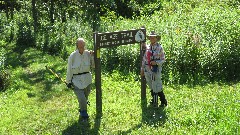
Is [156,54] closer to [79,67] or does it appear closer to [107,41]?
[107,41]

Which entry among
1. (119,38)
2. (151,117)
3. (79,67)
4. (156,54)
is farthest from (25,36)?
(151,117)

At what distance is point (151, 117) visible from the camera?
791 cm

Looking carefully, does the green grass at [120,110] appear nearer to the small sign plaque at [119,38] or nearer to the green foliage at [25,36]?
the small sign plaque at [119,38]

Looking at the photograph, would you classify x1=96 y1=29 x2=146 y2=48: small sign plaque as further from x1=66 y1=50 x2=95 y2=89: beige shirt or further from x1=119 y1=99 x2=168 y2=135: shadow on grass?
x1=119 y1=99 x2=168 y2=135: shadow on grass

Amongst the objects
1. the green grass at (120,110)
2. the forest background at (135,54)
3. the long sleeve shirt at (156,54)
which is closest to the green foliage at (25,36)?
the forest background at (135,54)

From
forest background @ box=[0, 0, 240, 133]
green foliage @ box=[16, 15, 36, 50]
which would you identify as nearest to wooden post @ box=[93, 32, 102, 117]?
forest background @ box=[0, 0, 240, 133]

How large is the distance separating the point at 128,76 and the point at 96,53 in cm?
315

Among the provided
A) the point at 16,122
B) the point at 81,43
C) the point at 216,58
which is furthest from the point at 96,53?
the point at 216,58

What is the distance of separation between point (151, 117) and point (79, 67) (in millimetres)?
1872

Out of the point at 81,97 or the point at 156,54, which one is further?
the point at 156,54

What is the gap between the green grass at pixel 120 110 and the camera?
6984mm

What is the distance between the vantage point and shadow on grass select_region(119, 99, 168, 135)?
24.3ft

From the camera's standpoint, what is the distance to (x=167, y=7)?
1898 cm

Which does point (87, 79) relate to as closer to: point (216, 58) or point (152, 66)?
point (152, 66)
